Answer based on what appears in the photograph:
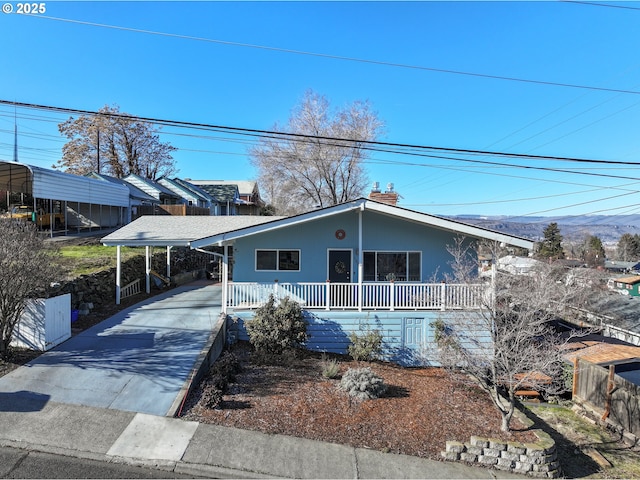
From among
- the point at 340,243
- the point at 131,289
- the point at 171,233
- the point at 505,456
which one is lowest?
the point at 505,456

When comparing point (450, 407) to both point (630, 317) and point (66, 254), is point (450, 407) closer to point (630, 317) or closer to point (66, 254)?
point (66, 254)

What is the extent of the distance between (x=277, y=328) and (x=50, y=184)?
16.9 metres

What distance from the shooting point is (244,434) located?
21.1 ft

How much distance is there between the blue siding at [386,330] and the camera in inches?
436

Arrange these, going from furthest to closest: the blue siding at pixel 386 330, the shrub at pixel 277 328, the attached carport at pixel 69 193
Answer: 1. the attached carport at pixel 69 193
2. the blue siding at pixel 386 330
3. the shrub at pixel 277 328

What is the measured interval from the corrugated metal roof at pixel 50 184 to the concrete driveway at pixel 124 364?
A: 11.2 meters

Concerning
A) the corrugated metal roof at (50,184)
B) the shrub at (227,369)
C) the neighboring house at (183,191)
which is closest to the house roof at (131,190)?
the corrugated metal roof at (50,184)

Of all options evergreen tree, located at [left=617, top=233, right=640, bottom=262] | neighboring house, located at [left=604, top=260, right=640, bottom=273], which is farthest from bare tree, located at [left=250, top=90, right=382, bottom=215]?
evergreen tree, located at [left=617, top=233, right=640, bottom=262]

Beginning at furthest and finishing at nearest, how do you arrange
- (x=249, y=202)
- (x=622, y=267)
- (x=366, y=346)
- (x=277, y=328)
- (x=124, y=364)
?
(x=622, y=267) < (x=249, y=202) < (x=366, y=346) < (x=277, y=328) < (x=124, y=364)

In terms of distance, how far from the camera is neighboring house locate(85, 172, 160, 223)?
28.3 metres

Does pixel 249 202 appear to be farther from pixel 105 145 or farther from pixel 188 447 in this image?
pixel 188 447

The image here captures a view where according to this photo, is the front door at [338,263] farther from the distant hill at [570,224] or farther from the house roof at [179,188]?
the house roof at [179,188]

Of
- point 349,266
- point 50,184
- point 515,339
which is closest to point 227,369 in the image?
point 349,266

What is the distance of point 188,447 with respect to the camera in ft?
19.4
